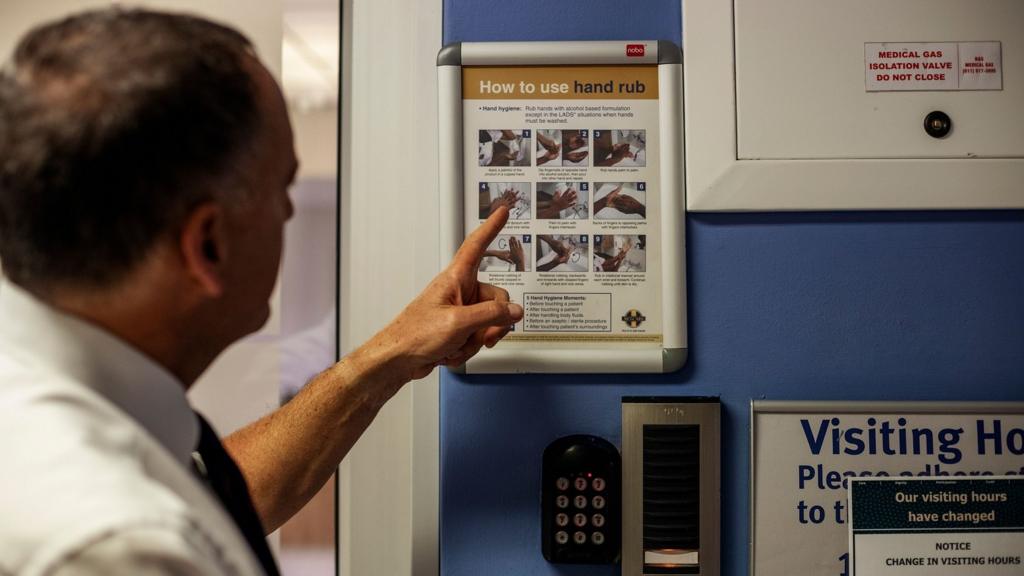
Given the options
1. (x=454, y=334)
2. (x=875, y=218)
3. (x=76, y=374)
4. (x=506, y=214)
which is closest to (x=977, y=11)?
(x=875, y=218)

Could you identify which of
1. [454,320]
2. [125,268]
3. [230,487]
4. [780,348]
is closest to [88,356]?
[125,268]

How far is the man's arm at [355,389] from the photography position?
3.94ft

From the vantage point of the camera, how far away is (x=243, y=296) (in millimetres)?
800

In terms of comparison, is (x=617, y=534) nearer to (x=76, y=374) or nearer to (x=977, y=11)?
(x=76, y=374)

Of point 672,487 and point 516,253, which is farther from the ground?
point 516,253

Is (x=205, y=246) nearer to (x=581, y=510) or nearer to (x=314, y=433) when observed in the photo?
(x=314, y=433)

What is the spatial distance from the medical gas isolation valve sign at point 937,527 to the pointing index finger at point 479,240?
0.65m

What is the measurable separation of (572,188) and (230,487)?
679 millimetres

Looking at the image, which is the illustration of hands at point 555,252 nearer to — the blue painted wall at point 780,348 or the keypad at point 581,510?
the blue painted wall at point 780,348

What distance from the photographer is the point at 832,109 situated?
4.39ft

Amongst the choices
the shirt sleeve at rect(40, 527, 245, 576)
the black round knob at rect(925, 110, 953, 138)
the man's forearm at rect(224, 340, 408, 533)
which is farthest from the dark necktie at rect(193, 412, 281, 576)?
the black round knob at rect(925, 110, 953, 138)

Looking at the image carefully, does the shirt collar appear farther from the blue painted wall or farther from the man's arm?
the blue painted wall

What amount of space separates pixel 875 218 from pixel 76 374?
1.15 meters

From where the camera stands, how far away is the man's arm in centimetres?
120
